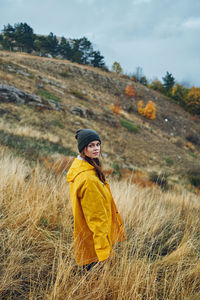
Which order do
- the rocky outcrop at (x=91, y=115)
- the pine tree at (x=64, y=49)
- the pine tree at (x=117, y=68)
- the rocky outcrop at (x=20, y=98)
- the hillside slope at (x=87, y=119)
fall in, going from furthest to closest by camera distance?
the pine tree at (x=117, y=68)
the pine tree at (x=64, y=49)
the rocky outcrop at (x=91, y=115)
the rocky outcrop at (x=20, y=98)
the hillside slope at (x=87, y=119)

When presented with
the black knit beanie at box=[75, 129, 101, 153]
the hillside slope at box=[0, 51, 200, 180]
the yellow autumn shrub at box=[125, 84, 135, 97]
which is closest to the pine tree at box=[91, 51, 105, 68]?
the hillside slope at box=[0, 51, 200, 180]

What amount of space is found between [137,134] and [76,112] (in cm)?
817

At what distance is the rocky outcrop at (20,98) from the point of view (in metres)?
11.9

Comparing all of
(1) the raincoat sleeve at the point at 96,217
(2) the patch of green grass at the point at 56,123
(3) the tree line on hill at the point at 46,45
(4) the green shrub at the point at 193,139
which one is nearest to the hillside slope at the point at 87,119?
(2) the patch of green grass at the point at 56,123

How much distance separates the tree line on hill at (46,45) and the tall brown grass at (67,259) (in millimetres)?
43546

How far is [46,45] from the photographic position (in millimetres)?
39594

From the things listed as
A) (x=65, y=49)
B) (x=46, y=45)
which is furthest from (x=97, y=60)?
(x=46, y=45)

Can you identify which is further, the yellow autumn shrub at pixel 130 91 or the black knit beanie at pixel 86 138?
the yellow autumn shrub at pixel 130 91

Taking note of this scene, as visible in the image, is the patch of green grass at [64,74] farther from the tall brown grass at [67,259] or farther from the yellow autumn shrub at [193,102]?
the tall brown grass at [67,259]

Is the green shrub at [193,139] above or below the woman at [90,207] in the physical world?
above

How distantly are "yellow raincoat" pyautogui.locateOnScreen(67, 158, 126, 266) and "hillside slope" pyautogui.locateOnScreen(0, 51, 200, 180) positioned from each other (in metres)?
4.39

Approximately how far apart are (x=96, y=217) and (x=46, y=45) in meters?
48.0

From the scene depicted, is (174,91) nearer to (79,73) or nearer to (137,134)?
(79,73)

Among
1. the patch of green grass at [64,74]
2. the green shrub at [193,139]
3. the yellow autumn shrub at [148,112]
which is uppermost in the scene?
the patch of green grass at [64,74]
